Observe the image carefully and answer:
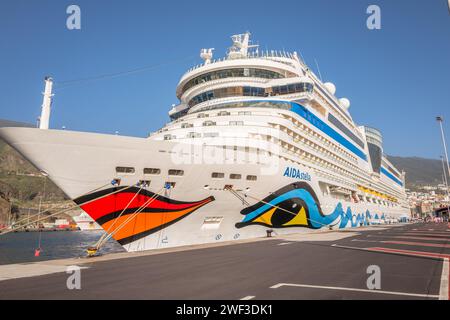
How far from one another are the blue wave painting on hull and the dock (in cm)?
500

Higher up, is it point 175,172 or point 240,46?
point 240,46

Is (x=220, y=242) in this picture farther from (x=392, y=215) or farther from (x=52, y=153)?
(x=392, y=215)

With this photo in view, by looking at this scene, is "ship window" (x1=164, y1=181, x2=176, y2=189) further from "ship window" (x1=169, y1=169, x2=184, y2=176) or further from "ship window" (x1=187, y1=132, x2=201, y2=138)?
"ship window" (x1=187, y1=132, x2=201, y2=138)

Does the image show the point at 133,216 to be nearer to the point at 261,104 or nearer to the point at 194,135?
the point at 194,135

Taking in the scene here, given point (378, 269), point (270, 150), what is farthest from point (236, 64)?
point (378, 269)

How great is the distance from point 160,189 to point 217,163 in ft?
9.22

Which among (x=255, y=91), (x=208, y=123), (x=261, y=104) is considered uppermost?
(x=255, y=91)

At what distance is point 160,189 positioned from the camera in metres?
13.1

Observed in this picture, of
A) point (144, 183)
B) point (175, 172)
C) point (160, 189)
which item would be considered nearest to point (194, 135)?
point (175, 172)

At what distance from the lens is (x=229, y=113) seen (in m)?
20.3

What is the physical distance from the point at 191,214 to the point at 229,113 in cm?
862

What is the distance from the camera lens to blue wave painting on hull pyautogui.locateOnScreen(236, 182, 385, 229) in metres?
16.8

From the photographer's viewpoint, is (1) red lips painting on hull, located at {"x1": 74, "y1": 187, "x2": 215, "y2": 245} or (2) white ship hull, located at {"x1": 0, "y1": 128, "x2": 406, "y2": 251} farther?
(1) red lips painting on hull, located at {"x1": 74, "y1": 187, "x2": 215, "y2": 245}

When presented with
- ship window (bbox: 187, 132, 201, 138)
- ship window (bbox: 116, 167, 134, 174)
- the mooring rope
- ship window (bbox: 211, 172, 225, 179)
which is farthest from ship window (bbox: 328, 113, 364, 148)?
ship window (bbox: 116, 167, 134, 174)
